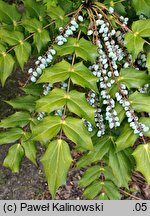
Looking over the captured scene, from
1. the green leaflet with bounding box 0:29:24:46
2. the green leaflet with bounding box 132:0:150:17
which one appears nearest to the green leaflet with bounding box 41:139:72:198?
the green leaflet with bounding box 0:29:24:46

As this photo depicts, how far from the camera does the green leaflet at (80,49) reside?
65.9 inches

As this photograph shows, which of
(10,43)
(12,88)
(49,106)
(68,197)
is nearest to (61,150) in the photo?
(49,106)

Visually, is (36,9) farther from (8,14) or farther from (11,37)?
(11,37)

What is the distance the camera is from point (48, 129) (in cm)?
154

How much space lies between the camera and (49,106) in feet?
5.09

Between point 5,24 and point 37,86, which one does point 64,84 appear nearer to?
point 37,86

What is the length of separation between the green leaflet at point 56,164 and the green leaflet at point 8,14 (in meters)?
0.81

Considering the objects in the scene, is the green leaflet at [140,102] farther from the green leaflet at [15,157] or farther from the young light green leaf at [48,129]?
the green leaflet at [15,157]

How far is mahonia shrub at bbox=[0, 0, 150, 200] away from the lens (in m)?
1.55

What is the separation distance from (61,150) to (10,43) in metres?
0.62

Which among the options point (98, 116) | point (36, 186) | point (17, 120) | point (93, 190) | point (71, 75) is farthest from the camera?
point (36, 186)

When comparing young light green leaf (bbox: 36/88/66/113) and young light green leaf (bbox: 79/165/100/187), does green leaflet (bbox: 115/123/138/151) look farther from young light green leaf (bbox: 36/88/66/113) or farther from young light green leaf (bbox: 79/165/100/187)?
young light green leaf (bbox: 79/165/100/187)

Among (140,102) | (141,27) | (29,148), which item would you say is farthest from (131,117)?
(29,148)

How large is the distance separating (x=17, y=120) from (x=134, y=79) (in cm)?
63
